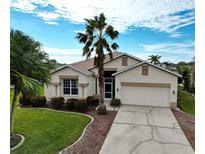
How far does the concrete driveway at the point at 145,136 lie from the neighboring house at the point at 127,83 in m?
2.55

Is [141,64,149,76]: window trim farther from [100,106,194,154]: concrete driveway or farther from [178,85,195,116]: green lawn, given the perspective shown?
[178,85,195,116]: green lawn

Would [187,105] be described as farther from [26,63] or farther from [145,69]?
[26,63]

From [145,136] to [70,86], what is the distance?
866cm

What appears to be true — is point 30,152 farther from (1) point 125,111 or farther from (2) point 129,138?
(1) point 125,111

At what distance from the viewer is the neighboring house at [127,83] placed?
12.8m

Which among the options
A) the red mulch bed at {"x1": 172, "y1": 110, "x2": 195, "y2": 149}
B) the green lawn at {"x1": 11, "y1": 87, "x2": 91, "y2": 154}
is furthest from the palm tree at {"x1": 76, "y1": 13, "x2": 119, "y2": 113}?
the red mulch bed at {"x1": 172, "y1": 110, "x2": 195, "y2": 149}

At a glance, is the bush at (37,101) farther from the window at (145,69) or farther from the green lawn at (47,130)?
the window at (145,69)

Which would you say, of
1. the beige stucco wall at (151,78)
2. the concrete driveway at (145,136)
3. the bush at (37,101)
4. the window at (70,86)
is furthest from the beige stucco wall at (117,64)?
the bush at (37,101)

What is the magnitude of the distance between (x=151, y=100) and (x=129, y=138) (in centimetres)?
675

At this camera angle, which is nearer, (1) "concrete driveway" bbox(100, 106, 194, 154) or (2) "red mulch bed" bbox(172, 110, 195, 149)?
(1) "concrete driveway" bbox(100, 106, 194, 154)

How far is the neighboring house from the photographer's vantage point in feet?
42.0

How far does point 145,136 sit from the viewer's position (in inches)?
284
